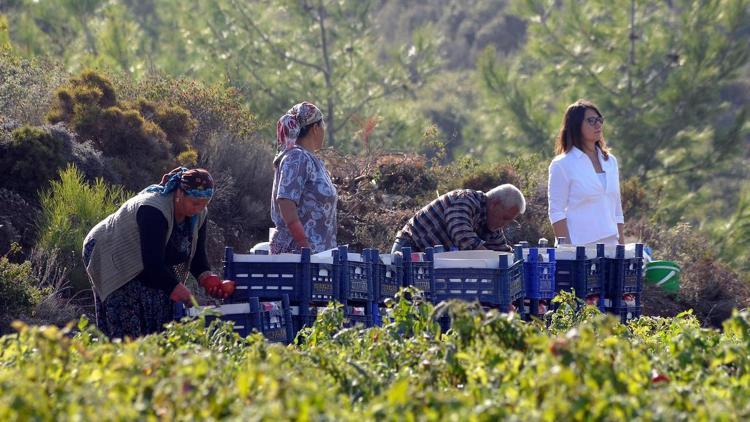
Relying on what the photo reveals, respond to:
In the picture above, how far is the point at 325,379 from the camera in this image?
4.04m

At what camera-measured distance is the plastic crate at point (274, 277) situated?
239 inches

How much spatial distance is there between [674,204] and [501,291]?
458 inches

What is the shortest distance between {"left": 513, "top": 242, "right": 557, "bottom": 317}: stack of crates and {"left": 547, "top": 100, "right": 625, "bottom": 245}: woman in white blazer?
846mm

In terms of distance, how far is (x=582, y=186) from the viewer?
7645mm

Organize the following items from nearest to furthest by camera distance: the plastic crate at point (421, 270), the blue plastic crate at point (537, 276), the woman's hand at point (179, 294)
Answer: the woman's hand at point (179, 294) → the plastic crate at point (421, 270) → the blue plastic crate at point (537, 276)

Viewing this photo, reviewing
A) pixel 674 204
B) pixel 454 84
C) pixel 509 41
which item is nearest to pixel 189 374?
pixel 674 204

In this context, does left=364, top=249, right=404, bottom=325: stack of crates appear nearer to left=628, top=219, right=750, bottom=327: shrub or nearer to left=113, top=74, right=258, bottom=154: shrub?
left=628, top=219, right=750, bottom=327: shrub

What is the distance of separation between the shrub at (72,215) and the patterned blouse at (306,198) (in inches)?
83.0

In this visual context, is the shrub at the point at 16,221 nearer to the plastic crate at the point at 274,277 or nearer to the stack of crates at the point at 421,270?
the plastic crate at the point at 274,277

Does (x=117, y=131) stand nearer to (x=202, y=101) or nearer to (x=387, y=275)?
(x=202, y=101)


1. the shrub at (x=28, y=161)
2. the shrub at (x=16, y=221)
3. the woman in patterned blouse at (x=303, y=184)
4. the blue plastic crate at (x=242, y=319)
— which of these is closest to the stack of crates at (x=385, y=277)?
the woman in patterned blouse at (x=303, y=184)

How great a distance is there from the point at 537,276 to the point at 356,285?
1094mm

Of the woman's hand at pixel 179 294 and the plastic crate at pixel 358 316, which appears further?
the plastic crate at pixel 358 316

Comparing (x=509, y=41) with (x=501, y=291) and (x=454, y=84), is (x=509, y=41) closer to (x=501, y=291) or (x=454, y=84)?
(x=454, y=84)
